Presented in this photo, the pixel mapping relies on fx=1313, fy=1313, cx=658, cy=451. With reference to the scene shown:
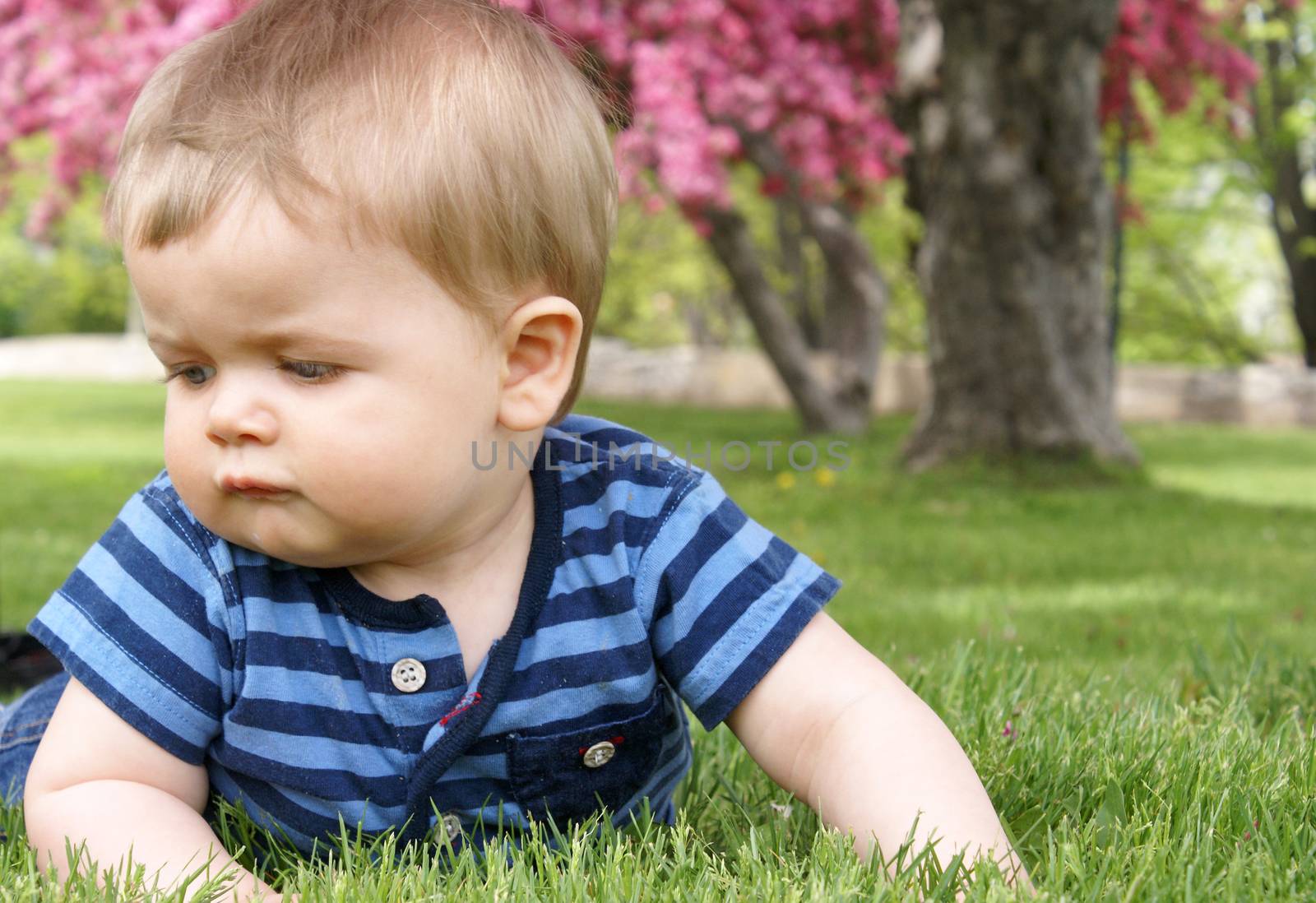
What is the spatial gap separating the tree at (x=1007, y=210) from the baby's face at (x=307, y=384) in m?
6.69

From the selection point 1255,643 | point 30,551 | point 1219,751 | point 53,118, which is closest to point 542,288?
point 1219,751

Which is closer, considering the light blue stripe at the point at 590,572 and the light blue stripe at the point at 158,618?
the light blue stripe at the point at 158,618

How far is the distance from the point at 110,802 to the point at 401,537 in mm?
500

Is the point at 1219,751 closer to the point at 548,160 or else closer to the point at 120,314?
the point at 548,160

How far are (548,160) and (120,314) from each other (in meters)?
43.5

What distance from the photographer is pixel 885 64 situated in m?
11.0

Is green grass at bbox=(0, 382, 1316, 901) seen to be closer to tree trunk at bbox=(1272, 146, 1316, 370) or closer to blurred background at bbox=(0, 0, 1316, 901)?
blurred background at bbox=(0, 0, 1316, 901)

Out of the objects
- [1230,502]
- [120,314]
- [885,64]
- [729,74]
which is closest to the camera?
[1230,502]

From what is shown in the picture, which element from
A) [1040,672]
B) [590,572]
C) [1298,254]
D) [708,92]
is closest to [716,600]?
[590,572]

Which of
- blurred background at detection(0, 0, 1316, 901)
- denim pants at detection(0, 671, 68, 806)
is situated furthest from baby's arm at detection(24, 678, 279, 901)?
denim pants at detection(0, 671, 68, 806)

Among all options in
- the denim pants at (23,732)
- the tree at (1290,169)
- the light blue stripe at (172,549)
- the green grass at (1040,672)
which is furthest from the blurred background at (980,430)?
the tree at (1290,169)

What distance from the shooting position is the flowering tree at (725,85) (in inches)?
376

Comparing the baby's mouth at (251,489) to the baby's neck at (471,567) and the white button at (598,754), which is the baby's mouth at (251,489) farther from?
the white button at (598,754)

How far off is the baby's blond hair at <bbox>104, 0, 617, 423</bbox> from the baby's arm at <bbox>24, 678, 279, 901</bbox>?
65cm
